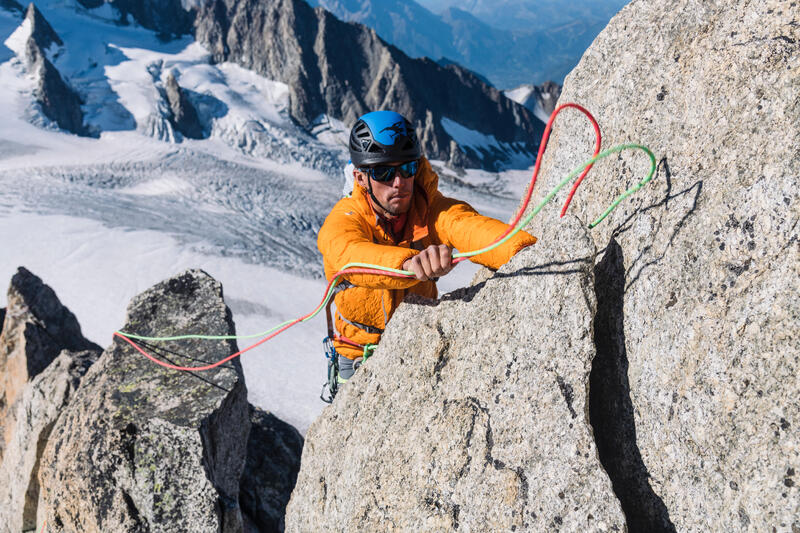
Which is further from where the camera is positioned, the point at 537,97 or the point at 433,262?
the point at 537,97

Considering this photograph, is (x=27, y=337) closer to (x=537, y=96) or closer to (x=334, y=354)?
(x=334, y=354)

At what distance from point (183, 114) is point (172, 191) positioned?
33135 millimetres

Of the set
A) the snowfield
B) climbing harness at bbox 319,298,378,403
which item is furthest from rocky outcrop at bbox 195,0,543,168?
climbing harness at bbox 319,298,378,403

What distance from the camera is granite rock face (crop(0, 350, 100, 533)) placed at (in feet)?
28.1

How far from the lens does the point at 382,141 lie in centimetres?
466

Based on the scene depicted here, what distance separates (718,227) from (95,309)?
41631 mm

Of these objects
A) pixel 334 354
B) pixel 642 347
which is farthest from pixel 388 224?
pixel 642 347

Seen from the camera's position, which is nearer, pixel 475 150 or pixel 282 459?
pixel 282 459

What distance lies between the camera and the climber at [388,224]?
4.21m

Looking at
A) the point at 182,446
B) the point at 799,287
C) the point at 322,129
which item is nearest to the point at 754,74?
the point at 799,287

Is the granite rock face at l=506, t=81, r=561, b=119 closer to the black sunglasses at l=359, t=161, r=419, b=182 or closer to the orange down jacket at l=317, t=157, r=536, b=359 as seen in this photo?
the orange down jacket at l=317, t=157, r=536, b=359

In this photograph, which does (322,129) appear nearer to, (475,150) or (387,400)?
(475,150)

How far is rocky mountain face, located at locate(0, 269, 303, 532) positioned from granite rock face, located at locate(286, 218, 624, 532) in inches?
119

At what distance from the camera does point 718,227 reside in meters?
3.33
